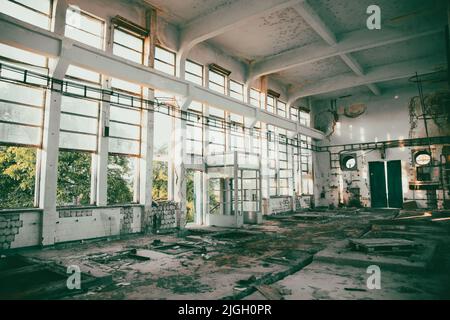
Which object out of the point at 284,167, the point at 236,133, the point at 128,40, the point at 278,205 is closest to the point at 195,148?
the point at 236,133

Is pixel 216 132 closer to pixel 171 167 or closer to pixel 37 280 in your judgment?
pixel 171 167

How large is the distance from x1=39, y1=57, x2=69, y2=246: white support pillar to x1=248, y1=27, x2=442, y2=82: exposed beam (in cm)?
927

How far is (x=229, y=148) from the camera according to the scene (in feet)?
44.5

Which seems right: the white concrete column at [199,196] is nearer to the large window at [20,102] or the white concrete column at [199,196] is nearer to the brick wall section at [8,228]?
the large window at [20,102]

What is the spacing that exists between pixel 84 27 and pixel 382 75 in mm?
14134

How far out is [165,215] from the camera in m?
10.3

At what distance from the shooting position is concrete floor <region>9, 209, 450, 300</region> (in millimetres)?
4145

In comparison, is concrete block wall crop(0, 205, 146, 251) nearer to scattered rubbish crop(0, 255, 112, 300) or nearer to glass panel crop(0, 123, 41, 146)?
scattered rubbish crop(0, 255, 112, 300)

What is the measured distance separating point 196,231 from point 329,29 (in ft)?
30.9

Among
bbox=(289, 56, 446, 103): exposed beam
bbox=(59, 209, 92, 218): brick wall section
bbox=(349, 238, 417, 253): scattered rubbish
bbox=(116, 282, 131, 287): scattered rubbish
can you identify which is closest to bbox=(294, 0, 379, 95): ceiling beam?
bbox=(289, 56, 446, 103): exposed beam

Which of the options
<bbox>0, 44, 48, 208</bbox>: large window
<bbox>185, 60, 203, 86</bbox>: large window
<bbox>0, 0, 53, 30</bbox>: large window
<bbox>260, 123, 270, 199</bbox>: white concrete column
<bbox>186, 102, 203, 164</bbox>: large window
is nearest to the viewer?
<bbox>0, 44, 48, 208</bbox>: large window

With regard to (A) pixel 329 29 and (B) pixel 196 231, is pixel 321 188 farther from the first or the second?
(B) pixel 196 231

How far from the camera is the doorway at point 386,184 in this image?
1838 centimetres

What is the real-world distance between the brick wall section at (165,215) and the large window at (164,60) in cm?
490
